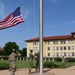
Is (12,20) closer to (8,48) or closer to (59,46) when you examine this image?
(59,46)

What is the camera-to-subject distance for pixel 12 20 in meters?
17.1

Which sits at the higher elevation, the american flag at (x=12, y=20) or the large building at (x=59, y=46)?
the large building at (x=59, y=46)

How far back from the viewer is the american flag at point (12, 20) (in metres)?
17.0

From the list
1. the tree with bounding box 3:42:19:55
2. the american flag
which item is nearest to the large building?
the tree with bounding box 3:42:19:55

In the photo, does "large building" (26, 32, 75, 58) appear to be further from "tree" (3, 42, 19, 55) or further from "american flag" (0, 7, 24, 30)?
"american flag" (0, 7, 24, 30)

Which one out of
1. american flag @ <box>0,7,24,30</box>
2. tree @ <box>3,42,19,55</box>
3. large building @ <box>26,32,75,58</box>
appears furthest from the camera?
tree @ <box>3,42,19,55</box>

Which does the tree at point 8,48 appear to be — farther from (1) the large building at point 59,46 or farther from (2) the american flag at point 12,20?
(2) the american flag at point 12,20

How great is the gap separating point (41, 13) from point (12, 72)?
503 centimetres

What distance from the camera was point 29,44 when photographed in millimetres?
103875

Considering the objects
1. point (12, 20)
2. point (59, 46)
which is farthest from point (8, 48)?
point (12, 20)

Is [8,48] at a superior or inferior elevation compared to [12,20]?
superior

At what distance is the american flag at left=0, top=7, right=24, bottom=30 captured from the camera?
16984 mm

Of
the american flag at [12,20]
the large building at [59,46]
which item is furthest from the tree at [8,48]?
the american flag at [12,20]

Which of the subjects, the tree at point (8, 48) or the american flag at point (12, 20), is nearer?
the american flag at point (12, 20)
